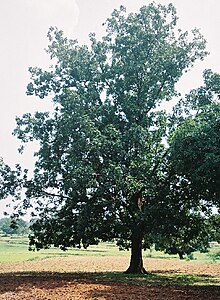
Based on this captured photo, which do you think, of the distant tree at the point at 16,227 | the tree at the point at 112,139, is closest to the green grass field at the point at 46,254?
the distant tree at the point at 16,227

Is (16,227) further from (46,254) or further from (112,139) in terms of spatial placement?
(46,254)

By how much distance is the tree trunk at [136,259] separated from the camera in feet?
82.0

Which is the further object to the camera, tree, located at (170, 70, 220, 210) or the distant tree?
the distant tree

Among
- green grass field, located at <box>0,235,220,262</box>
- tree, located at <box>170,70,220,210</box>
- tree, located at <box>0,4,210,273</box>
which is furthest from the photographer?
green grass field, located at <box>0,235,220,262</box>

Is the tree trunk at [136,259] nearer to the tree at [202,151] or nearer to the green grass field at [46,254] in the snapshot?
the tree at [202,151]

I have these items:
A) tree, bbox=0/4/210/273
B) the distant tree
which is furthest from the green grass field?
tree, bbox=0/4/210/273

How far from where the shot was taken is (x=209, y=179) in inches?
664

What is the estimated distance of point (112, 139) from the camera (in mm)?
23453

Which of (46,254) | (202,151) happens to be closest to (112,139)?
(202,151)

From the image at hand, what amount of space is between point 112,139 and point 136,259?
776 cm

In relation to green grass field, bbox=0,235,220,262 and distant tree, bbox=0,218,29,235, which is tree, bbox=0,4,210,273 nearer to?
distant tree, bbox=0,218,29,235

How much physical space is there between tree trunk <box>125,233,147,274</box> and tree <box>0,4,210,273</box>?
0.19 ft

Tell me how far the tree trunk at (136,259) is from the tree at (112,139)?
6 centimetres

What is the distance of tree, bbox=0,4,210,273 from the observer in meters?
22.7
